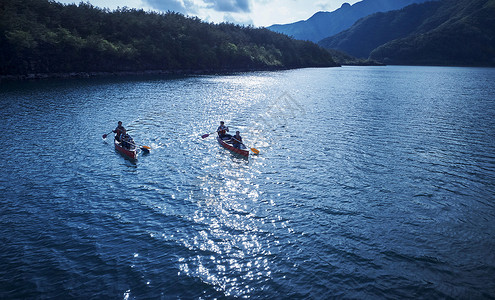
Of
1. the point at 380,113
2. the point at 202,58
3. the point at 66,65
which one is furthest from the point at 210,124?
the point at 202,58

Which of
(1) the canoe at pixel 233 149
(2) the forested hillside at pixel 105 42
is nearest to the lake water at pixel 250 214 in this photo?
(1) the canoe at pixel 233 149

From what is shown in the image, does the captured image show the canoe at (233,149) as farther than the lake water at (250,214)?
Yes

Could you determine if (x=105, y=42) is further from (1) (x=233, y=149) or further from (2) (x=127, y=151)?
(1) (x=233, y=149)

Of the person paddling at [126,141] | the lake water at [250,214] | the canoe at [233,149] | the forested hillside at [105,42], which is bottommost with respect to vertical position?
the lake water at [250,214]

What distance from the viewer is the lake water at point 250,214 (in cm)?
1318

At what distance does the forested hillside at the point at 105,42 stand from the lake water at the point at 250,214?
201 ft

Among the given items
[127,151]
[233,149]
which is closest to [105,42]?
[127,151]

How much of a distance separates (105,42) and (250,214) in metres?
115

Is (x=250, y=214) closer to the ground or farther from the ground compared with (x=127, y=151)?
closer to the ground

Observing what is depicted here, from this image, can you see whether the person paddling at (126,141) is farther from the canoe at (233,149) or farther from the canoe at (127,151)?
the canoe at (233,149)

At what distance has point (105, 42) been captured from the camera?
109 m

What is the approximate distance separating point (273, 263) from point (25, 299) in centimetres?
1105

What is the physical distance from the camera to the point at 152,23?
458 ft

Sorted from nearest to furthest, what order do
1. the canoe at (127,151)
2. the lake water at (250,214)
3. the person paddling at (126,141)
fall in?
1. the lake water at (250,214)
2. the canoe at (127,151)
3. the person paddling at (126,141)
